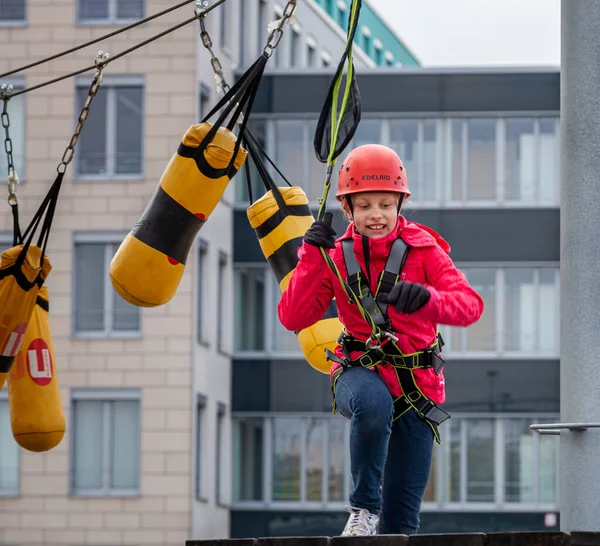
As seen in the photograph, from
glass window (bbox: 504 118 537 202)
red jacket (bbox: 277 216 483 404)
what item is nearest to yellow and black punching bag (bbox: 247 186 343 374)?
red jacket (bbox: 277 216 483 404)

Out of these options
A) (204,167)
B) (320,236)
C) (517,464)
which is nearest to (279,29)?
(204,167)

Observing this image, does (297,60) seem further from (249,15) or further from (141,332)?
(141,332)

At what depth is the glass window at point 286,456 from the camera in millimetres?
37750

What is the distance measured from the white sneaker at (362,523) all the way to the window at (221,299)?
98.8 feet

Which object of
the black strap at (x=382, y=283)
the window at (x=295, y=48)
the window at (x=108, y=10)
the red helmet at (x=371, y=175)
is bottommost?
the black strap at (x=382, y=283)

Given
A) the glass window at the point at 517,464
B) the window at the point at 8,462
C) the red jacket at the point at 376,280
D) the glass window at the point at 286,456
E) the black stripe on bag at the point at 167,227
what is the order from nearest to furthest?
the red jacket at the point at 376,280 < the black stripe on bag at the point at 167,227 < the window at the point at 8,462 < the glass window at the point at 517,464 < the glass window at the point at 286,456

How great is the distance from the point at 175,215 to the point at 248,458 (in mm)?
27264

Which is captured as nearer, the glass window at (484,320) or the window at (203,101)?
the window at (203,101)

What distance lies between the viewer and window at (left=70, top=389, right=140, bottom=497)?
117 ft

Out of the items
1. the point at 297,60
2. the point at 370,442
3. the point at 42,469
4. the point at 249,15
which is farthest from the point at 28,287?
the point at 297,60

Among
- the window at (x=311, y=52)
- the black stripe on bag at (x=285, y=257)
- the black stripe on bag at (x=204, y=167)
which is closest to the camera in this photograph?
the black stripe on bag at (x=204, y=167)

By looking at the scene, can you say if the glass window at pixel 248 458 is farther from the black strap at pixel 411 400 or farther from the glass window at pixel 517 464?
the black strap at pixel 411 400

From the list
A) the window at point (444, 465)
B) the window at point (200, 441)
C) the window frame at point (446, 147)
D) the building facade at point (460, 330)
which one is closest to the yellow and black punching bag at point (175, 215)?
the window at point (200, 441)

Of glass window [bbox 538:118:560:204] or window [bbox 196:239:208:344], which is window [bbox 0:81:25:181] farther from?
glass window [bbox 538:118:560:204]
